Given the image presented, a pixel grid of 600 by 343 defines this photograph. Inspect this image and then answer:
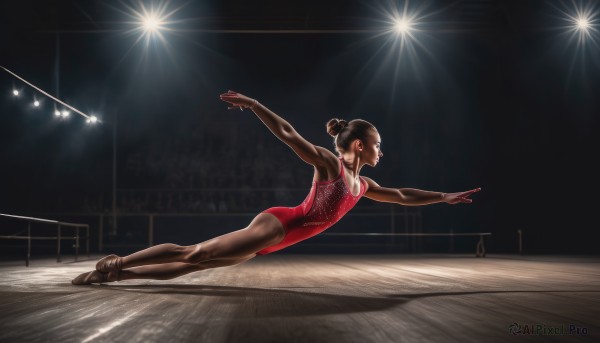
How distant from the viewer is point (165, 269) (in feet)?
9.00

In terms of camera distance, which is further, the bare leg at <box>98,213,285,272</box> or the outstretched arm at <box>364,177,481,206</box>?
the outstretched arm at <box>364,177,481,206</box>

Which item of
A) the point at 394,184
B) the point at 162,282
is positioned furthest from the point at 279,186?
the point at 162,282

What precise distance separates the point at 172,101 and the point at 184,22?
4190 millimetres

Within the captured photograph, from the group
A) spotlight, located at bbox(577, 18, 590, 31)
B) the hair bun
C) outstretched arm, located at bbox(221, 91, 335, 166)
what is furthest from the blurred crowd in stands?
outstretched arm, located at bbox(221, 91, 335, 166)

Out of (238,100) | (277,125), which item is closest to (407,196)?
(277,125)

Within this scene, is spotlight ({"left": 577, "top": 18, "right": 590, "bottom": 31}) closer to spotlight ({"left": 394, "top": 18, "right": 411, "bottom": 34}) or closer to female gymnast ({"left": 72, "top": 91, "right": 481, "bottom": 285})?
spotlight ({"left": 394, "top": 18, "right": 411, "bottom": 34})

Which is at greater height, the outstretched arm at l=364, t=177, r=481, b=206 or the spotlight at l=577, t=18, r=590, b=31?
the spotlight at l=577, t=18, r=590, b=31

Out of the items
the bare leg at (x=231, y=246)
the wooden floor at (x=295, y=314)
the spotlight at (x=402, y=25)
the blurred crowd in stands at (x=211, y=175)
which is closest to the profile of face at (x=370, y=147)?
the bare leg at (x=231, y=246)

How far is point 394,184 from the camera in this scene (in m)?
10.8

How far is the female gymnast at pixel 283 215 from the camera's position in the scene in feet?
7.87

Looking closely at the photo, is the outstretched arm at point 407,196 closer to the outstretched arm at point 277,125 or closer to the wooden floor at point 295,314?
the wooden floor at point 295,314

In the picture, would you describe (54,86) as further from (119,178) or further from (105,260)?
(105,260)

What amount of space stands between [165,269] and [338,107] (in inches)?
345

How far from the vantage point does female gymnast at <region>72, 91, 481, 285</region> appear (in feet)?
A: 7.87
